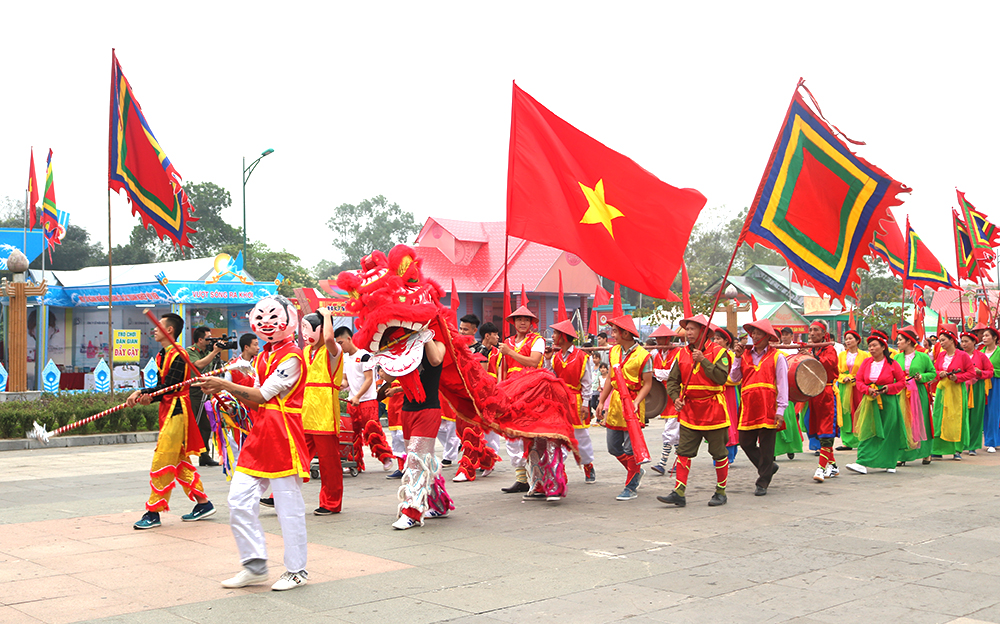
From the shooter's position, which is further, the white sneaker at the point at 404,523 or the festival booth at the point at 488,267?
the festival booth at the point at 488,267

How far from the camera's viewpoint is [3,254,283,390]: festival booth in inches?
1071

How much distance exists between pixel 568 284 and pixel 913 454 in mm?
26993

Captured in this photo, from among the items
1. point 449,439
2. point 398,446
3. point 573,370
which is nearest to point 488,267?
point 449,439

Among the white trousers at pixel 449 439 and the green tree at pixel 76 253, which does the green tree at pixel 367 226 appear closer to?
the green tree at pixel 76 253

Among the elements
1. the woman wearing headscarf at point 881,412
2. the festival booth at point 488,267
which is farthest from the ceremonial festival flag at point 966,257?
the festival booth at point 488,267

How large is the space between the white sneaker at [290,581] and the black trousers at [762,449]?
548 centimetres

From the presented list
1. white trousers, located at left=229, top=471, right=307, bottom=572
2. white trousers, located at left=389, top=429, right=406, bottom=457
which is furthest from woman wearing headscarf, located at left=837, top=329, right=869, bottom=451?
white trousers, located at left=229, top=471, right=307, bottom=572

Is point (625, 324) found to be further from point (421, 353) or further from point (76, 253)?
point (76, 253)

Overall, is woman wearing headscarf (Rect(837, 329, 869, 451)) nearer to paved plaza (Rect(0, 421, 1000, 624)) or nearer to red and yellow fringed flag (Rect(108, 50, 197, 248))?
paved plaza (Rect(0, 421, 1000, 624))

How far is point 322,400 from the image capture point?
26.3 feet

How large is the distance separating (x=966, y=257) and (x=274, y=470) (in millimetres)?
16271

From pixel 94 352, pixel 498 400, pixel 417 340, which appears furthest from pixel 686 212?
pixel 94 352

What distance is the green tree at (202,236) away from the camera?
5300 cm

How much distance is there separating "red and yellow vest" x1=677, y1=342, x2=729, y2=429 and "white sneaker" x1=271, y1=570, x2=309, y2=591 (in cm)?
440
